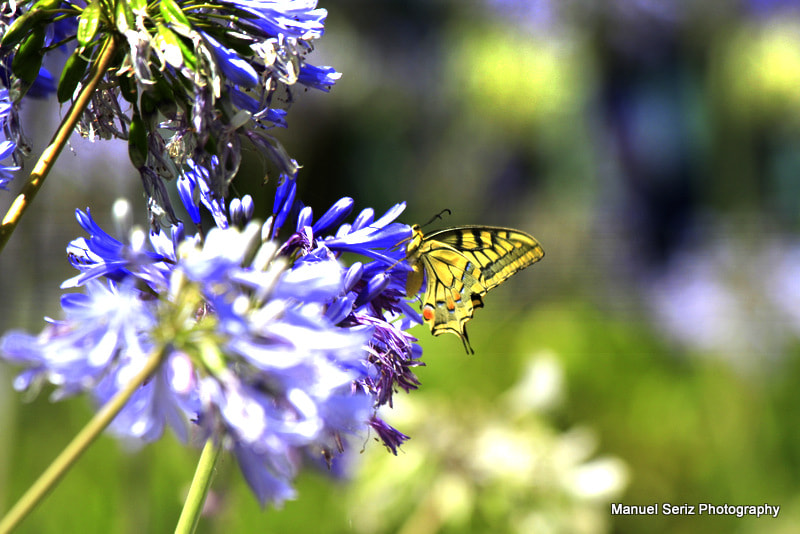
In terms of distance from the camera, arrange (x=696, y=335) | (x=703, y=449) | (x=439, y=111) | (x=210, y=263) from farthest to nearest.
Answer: (x=439, y=111)
(x=696, y=335)
(x=703, y=449)
(x=210, y=263)

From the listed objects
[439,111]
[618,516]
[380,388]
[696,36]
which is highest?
[439,111]

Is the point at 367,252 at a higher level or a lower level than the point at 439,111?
lower

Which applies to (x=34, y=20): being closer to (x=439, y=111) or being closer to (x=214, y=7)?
(x=214, y=7)

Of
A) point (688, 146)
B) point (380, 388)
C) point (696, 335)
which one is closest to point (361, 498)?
point (380, 388)

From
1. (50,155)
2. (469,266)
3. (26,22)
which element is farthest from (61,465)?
(469,266)

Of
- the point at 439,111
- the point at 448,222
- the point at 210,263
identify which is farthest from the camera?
the point at 439,111

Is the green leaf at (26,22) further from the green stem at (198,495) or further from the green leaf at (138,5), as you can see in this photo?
the green stem at (198,495)

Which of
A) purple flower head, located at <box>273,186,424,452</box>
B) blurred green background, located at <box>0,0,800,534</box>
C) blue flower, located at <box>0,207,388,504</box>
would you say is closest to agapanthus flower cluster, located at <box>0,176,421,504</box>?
blue flower, located at <box>0,207,388,504</box>
